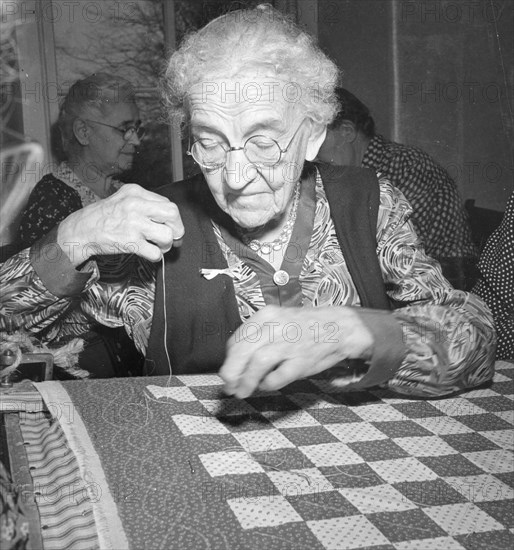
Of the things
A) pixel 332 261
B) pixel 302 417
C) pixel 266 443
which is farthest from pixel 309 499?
pixel 332 261

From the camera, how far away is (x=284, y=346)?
1.24 metres

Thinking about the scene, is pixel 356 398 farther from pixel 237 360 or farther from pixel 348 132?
pixel 348 132

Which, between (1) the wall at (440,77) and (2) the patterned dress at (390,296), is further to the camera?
(1) the wall at (440,77)

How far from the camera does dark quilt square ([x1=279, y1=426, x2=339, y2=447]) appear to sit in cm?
127

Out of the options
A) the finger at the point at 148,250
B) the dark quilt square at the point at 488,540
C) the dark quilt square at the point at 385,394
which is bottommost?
the dark quilt square at the point at 385,394

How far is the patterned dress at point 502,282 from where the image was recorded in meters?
2.21

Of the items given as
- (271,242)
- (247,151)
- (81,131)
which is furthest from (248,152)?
(81,131)

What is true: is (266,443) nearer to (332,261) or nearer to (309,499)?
(309,499)

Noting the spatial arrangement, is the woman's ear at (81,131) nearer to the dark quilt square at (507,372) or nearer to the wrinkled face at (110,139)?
the wrinkled face at (110,139)

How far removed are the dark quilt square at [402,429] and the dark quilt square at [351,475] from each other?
0.17 meters

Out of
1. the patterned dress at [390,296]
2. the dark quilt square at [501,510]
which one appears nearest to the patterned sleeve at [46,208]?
the patterned dress at [390,296]

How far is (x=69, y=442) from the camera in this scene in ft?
3.93

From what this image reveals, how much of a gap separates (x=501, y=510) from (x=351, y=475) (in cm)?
24

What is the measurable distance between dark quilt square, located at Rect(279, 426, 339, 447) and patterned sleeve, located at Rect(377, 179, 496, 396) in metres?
0.23
